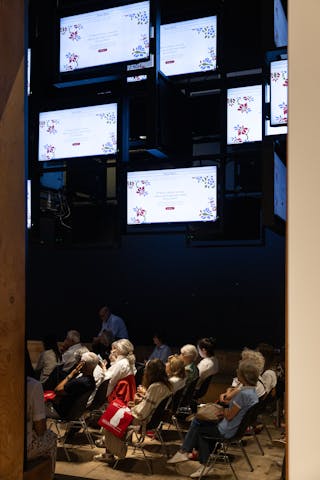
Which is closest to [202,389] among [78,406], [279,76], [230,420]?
[78,406]

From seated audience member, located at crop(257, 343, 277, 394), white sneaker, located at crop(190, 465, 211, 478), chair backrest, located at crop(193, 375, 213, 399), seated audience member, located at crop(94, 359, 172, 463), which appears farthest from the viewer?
chair backrest, located at crop(193, 375, 213, 399)

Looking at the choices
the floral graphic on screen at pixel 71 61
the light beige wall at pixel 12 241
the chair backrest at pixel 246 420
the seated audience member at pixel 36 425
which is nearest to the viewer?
the light beige wall at pixel 12 241

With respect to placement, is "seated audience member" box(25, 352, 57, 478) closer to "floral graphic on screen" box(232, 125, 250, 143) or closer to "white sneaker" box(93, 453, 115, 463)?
"white sneaker" box(93, 453, 115, 463)

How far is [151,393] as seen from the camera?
5305mm

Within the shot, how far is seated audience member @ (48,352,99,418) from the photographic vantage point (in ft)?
18.1

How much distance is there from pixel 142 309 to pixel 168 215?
5.07m

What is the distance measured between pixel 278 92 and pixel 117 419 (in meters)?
3.19

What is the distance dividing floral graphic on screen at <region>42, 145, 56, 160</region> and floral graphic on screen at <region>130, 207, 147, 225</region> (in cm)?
104

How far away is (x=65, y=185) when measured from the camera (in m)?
6.62

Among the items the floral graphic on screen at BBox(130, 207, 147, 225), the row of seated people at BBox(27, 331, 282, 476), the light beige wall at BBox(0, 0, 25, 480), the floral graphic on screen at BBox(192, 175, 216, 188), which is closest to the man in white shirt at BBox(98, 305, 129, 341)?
the row of seated people at BBox(27, 331, 282, 476)

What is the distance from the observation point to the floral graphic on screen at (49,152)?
6.19 m

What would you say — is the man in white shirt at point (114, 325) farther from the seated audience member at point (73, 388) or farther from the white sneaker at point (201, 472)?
the white sneaker at point (201, 472)

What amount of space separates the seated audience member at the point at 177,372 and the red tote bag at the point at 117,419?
33.4 inches

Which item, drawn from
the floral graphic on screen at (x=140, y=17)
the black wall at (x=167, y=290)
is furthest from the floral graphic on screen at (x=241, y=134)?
the black wall at (x=167, y=290)
